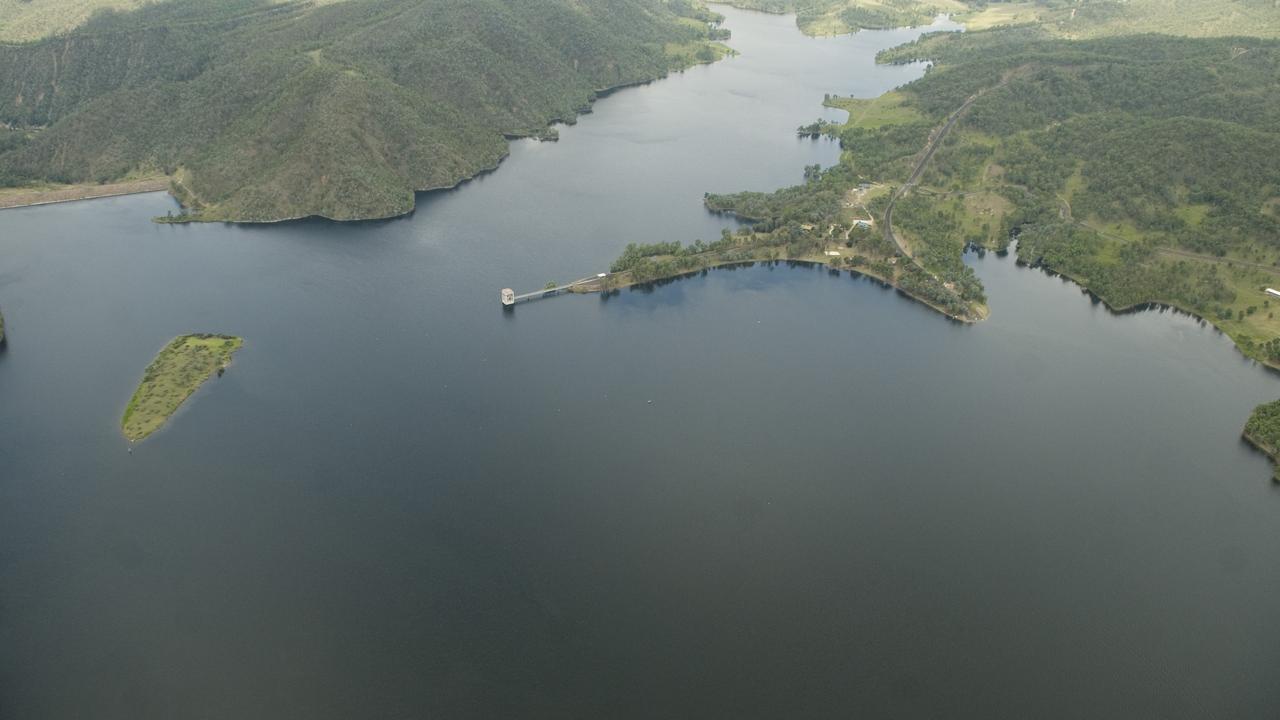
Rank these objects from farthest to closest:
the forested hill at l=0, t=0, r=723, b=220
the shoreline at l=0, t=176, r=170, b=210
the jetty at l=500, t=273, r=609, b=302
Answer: the shoreline at l=0, t=176, r=170, b=210
the forested hill at l=0, t=0, r=723, b=220
the jetty at l=500, t=273, r=609, b=302

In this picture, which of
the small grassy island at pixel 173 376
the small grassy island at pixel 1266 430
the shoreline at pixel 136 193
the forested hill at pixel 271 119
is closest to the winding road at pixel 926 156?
the small grassy island at pixel 1266 430

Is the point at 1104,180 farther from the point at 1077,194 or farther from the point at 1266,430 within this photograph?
the point at 1266,430

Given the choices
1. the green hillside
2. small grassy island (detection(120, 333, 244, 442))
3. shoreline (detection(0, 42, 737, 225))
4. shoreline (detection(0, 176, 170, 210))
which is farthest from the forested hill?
the green hillside

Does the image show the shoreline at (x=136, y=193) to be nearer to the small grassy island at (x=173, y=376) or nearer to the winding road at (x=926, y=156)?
the small grassy island at (x=173, y=376)

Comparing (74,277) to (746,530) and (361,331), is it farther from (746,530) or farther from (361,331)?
(746,530)

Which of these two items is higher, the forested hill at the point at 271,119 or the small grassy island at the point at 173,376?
the forested hill at the point at 271,119

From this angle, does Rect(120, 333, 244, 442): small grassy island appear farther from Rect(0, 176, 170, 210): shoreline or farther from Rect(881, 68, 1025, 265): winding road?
Rect(881, 68, 1025, 265): winding road
